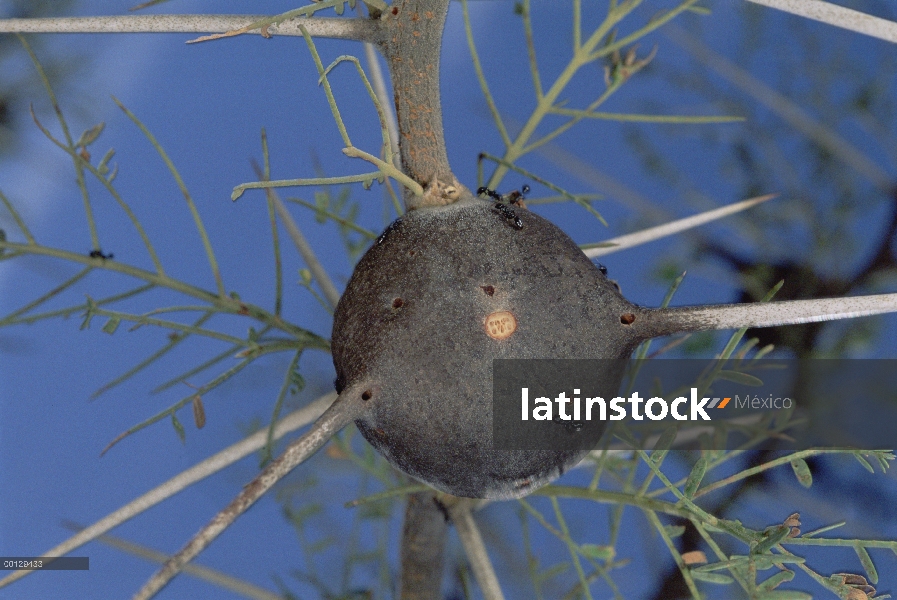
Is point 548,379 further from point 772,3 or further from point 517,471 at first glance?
point 772,3

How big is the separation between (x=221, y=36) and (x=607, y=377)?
A: 0.32m

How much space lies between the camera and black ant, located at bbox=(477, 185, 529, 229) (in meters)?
0.55

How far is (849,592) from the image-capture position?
0.51 m

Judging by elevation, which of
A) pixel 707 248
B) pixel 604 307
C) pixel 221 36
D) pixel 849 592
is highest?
pixel 707 248

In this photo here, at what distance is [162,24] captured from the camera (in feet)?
1.58

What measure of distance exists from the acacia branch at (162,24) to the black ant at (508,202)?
16 cm

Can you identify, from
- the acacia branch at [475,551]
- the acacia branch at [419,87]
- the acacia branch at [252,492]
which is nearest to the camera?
the acacia branch at [252,492]

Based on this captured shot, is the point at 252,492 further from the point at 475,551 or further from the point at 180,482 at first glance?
the point at 475,551

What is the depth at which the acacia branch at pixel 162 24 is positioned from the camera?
483mm

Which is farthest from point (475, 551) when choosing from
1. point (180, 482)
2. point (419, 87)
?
point (419, 87)

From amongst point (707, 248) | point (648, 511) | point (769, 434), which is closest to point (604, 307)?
point (648, 511)

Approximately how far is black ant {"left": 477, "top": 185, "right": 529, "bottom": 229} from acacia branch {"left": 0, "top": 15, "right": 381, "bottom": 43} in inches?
6.3

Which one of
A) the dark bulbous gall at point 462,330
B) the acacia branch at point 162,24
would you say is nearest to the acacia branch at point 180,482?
the dark bulbous gall at point 462,330

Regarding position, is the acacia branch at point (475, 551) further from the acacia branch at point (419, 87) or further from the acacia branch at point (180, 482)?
the acacia branch at point (419, 87)
